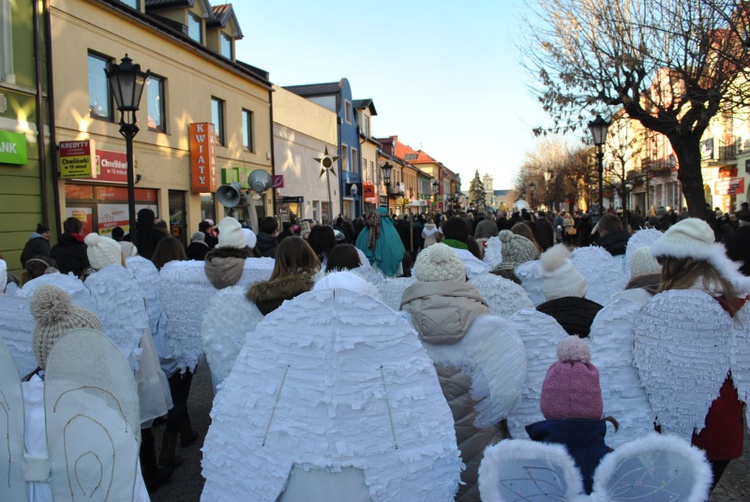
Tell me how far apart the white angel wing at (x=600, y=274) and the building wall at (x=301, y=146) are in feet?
56.6

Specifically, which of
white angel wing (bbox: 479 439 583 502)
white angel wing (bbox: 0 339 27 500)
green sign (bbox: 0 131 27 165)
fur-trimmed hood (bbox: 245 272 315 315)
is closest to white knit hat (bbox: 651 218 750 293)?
white angel wing (bbox: 479 439 583 502)

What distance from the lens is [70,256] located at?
6773mm

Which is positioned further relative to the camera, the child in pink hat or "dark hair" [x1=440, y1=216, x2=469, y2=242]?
"dark hair" [x1=440, y1=216, x2=469, y2=242]

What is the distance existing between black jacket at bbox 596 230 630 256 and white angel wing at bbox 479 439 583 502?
4872mm

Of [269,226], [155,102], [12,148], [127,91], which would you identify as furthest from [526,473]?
[155,102]

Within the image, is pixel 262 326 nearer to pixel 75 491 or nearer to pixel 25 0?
pixel 75 491

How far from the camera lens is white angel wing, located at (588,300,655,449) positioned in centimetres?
269

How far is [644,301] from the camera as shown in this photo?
2879 mm

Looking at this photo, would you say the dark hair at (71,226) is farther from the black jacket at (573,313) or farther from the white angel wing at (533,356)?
the white angel wing at (533,356)

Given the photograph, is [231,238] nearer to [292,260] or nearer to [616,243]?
[292,260]

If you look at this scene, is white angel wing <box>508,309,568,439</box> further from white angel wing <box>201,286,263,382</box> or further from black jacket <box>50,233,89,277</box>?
black jacket <box>50,233,89,277</box>

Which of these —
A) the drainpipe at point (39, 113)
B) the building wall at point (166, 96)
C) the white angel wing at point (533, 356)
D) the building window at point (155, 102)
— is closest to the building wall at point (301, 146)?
the building wall at point (166, 96)

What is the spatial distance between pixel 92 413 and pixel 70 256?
17.4ft

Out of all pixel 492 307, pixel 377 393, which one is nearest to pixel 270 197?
pixel 492 307
